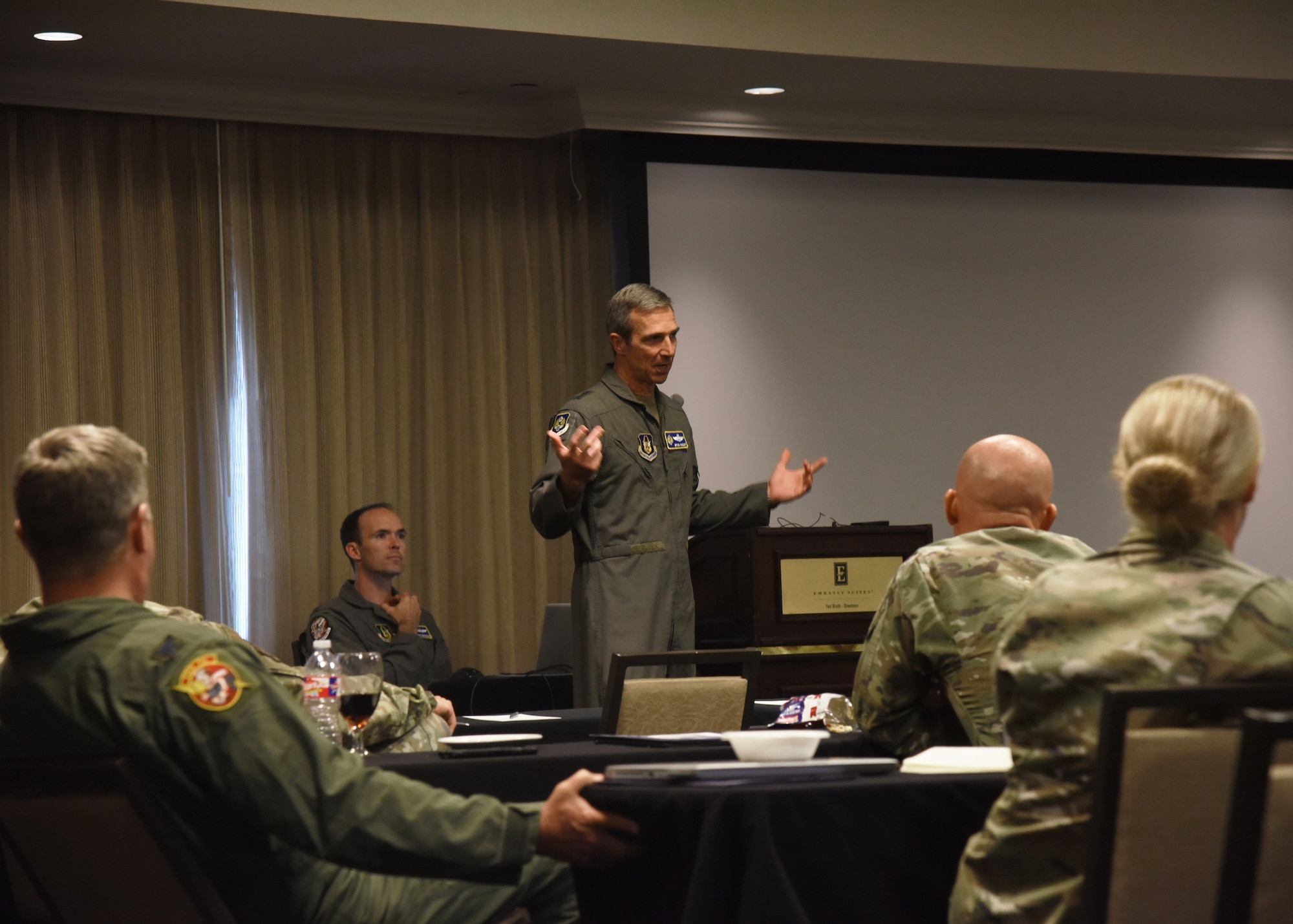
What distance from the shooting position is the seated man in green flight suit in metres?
1.77

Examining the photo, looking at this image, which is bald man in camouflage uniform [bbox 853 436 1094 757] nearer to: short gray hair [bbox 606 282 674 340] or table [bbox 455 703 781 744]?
table [bbox 455 703 781 744]

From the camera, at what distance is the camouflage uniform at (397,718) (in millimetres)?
2695

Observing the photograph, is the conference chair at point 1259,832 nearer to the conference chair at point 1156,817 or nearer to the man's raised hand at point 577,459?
the conference chair at point 1156,817

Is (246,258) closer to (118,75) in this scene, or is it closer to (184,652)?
(118,75)

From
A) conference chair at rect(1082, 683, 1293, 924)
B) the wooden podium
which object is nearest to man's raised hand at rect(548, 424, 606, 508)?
the wooden podium

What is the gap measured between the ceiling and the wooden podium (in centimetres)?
177

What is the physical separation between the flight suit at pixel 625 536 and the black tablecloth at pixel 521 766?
1.99 metres

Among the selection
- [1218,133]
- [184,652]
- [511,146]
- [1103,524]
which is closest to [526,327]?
[511,146]

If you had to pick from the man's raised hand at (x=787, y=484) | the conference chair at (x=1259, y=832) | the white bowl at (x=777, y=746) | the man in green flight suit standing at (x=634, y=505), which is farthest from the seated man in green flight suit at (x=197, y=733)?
the man's raised hand at (x=787, y=484)

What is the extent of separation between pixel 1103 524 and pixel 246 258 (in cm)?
379

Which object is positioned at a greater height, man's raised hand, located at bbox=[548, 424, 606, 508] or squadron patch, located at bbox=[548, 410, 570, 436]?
squadron patch, located at bbox=[548, 410, 570, 436]

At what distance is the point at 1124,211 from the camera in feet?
22.8

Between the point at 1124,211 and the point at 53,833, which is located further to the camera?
the point at 1124,211

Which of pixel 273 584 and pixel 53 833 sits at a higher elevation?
pixel 53 833
